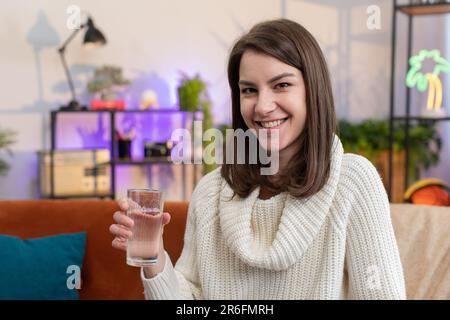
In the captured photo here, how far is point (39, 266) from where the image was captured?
1685mm

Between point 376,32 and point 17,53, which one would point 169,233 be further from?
point 376,32

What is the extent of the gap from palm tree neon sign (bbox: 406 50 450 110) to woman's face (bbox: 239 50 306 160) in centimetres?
340

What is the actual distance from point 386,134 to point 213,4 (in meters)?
1.45

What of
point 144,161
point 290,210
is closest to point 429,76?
point 144,161

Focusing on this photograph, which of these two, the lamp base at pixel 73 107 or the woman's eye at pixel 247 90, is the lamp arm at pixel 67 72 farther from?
the woman's eye at pixel 247 90

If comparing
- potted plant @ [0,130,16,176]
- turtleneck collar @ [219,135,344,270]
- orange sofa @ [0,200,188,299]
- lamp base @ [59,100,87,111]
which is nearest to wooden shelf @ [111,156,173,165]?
lamp base @ [59,100,87,111]

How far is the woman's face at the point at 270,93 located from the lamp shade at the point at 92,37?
3.15 meters

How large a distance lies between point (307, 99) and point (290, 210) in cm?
18

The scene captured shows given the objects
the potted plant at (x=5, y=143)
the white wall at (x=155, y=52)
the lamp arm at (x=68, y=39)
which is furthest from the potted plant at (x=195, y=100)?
the potted plant at (x=5, y=143)

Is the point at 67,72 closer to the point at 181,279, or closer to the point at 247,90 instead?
the point at 181,279

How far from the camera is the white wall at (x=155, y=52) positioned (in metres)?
4.20

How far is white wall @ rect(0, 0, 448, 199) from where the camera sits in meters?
4.20

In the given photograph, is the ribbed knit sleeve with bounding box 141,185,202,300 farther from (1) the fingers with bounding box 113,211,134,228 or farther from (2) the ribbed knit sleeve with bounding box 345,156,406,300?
(2) the ribbed knit sleeve with bounding box 345,156,406,300

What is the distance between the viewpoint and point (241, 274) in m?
1.13
